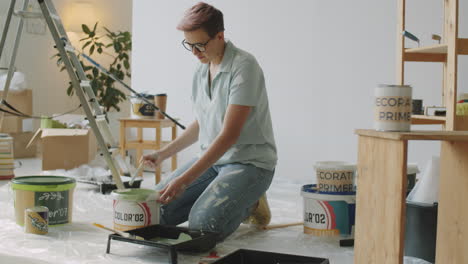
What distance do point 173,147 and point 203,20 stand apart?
0.54 m

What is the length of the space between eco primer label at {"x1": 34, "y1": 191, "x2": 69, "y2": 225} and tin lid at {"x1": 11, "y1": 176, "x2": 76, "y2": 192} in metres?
0.02

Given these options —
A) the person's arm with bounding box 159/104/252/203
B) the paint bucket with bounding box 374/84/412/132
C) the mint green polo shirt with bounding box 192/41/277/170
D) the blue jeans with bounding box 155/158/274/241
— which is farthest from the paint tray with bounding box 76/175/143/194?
the paint bucket with bounding box 374/84/412/132

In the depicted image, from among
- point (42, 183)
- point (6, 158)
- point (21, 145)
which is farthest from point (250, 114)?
point (21, 145)

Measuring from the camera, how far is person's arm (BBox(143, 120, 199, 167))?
7.27 ft

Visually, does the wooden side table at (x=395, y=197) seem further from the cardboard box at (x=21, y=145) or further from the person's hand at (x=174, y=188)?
the cardboard box at (x=21, y=145)

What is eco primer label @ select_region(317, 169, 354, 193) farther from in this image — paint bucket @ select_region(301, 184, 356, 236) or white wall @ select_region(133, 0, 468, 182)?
white wall @ select_region(133, 0, 468, 182)

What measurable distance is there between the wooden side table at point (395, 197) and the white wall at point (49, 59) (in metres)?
4.64

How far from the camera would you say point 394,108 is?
139 cm

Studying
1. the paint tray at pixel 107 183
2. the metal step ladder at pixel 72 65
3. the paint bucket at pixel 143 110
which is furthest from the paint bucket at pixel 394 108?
the paint bucket at pixel 143 110

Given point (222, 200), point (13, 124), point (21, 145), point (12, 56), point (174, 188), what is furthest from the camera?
point (21, 145)

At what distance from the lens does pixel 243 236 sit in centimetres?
237

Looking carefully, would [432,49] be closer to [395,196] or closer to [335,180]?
[335,180]

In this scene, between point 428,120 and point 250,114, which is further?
point 428,120

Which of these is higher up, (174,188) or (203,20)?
(203,20)
